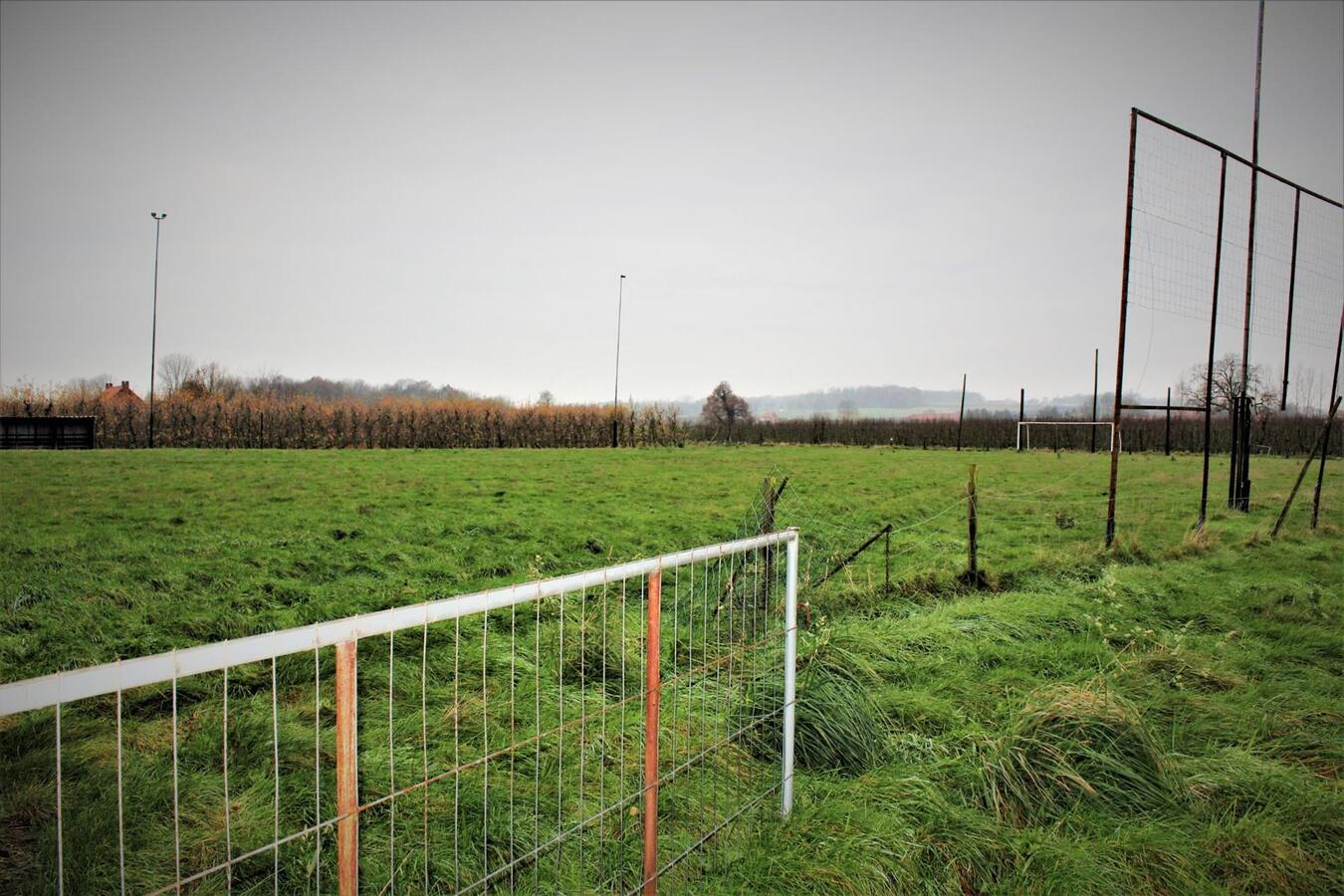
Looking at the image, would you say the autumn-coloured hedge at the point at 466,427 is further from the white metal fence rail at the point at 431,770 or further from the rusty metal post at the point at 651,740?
the rusty metal post at the point at 651,740

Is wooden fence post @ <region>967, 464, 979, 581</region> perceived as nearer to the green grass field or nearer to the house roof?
the green grass field

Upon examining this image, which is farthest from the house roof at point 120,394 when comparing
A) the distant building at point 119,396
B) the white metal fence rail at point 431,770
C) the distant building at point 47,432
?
the white metal fence rail at point 431,770

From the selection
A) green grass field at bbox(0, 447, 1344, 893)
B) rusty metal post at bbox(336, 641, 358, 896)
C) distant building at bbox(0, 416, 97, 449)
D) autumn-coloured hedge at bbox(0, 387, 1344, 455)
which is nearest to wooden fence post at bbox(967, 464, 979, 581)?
green grass field at bbox(0, 447, 1344, 893)

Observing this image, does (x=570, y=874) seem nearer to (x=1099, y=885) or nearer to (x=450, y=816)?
(x=450, y=816)

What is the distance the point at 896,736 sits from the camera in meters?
4.04

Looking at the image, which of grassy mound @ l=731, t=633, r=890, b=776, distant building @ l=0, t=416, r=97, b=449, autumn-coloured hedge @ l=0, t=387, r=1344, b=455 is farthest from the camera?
autumn-coloured hedge @ l=0, t=387, r=1344, b=455

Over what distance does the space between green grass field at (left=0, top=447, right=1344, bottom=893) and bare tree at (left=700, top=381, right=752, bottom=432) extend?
158 feet

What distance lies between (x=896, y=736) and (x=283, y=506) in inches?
434

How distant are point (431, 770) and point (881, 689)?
108 inches

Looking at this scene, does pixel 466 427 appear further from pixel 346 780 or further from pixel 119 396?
pixel 346 780

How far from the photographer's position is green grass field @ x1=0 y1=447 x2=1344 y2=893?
9.79ft

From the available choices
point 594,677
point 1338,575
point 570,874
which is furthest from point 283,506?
Result: point 1338,575

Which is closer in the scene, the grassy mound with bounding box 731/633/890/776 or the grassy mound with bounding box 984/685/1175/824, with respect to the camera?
the grassy mound with bounding box 984/685/1175/824

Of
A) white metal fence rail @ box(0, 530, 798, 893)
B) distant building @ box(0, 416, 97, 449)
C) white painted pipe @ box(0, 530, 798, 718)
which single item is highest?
white painted pipe @ box(0, 530, 798, 718)
